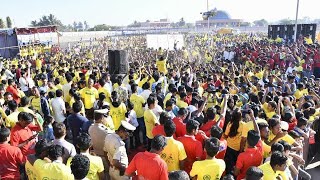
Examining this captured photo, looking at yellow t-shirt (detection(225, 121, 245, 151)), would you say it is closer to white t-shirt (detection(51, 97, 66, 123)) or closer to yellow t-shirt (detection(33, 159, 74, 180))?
yellow t-shirt (detection(33, 159, 74, 180))

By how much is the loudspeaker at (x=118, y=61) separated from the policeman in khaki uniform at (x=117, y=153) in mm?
6266

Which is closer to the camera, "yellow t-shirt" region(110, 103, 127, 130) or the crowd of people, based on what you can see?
the crowd of people

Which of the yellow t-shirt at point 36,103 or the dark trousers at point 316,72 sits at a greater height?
the yellow t-shirt at point 36,103

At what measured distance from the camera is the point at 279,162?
343 centimetres

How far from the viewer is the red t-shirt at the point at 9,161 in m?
4.02

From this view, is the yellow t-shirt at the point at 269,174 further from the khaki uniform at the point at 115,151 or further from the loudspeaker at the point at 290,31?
the loudspeaker at the point at 290,31

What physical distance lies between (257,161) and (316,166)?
10.6 feet

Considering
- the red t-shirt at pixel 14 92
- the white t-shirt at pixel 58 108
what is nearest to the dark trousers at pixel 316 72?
the white t-shirt at pixel 58 108

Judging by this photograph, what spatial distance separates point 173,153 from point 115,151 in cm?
77

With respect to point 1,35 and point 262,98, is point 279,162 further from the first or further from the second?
point 1,35

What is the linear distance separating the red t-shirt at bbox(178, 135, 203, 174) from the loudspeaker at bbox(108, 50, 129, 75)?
659 cm

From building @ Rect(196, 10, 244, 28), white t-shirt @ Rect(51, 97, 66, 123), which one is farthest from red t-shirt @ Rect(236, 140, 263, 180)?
building @ Rect(196, 10, 244, 28)

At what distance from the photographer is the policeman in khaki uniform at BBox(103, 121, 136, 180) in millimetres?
4102

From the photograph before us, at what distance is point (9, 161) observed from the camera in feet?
13.3
